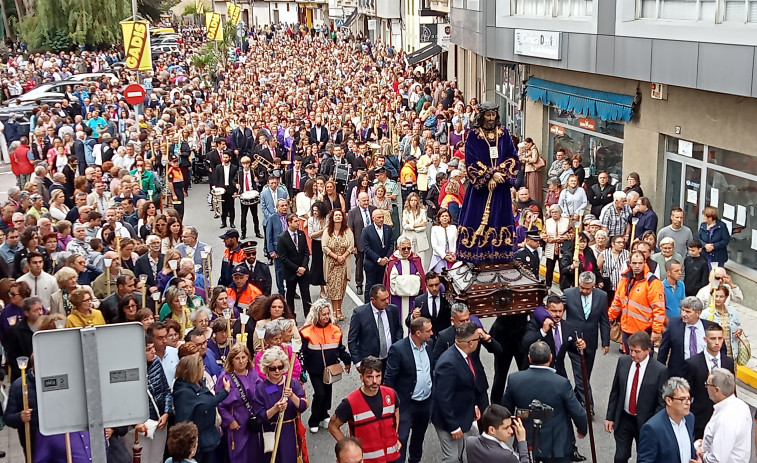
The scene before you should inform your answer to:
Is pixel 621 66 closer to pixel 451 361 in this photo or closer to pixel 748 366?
pixel 748 366

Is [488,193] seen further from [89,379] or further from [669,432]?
[89,379]

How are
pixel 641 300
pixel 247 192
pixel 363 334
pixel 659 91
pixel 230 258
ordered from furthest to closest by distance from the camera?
pixel 247 192 → pixel 659 91 → pixel 230 258 → pixel 641 300 → pixel 363 334

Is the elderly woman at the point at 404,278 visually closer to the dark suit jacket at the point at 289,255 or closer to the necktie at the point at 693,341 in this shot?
the dark suit jacket at the point at 289,255

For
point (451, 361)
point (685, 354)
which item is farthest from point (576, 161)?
point (451, 361)

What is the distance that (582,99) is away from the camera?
812 inches

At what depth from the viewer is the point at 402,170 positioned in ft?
65.7

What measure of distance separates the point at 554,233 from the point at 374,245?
2.67 metres

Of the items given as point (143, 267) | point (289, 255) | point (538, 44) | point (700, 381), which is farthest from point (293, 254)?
point (538, 44)

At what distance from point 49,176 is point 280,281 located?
8233 millimetres

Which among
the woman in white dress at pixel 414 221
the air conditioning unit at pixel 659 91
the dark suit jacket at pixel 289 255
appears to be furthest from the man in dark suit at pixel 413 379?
the air conditioning unit at pixel 659 91

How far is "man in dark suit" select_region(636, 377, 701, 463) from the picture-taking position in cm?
746

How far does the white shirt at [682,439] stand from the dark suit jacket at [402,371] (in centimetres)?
243

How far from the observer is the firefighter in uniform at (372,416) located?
26.8ft

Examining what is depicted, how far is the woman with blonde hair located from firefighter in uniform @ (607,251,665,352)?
13.7 ft
